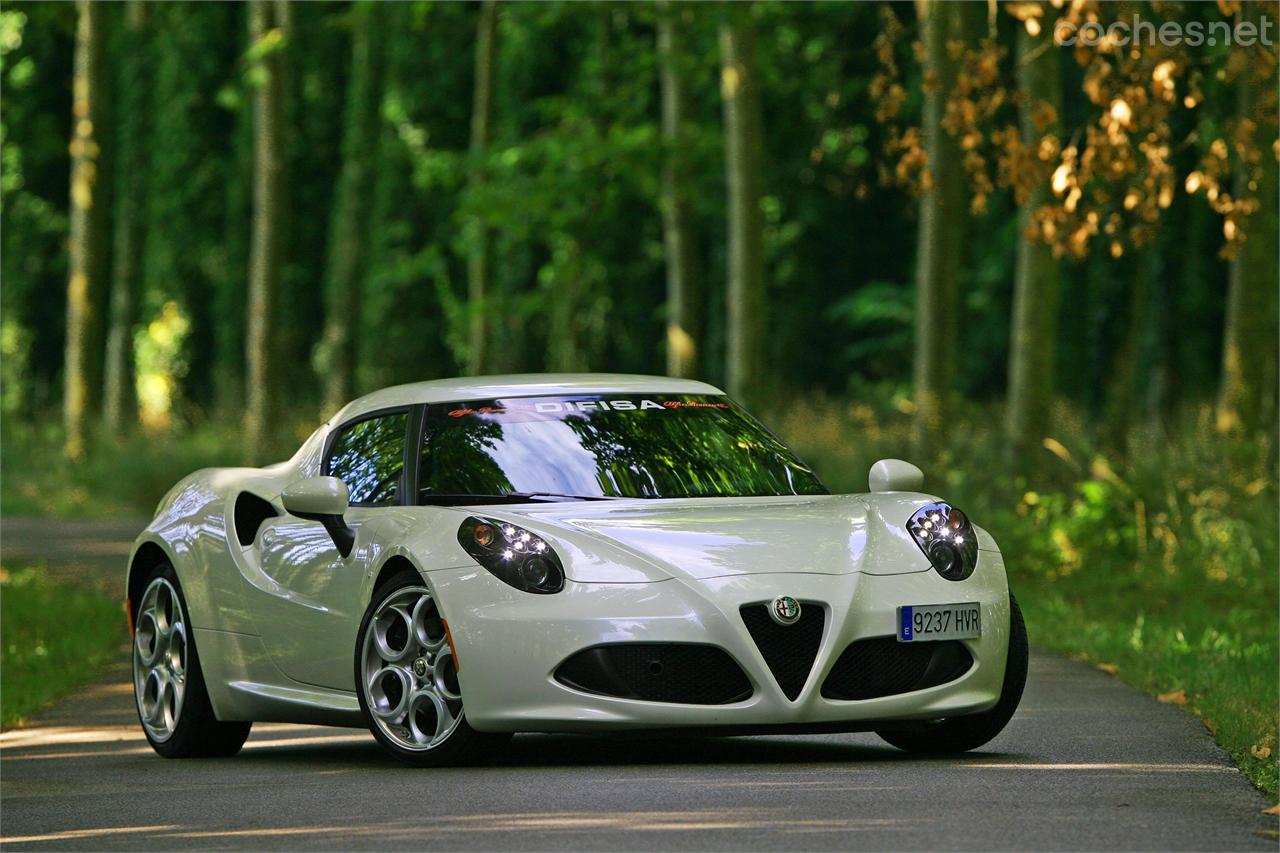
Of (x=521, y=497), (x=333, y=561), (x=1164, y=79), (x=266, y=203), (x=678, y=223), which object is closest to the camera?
(x=521, y=497)

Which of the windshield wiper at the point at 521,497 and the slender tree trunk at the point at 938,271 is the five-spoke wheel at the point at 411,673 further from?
the slender tree trunk at the point at 938,271

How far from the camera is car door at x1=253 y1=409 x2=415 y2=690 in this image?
876 centimetres

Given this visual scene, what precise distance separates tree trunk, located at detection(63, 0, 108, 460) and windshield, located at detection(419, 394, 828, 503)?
2496 cm

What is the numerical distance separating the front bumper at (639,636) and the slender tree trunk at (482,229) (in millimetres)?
24567

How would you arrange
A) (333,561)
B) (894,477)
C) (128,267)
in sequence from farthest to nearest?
(128,267) → (894,477) → (333,561)

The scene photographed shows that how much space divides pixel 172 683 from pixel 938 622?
3.45 metres

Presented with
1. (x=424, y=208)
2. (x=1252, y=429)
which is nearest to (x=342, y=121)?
(x=424, y=208)

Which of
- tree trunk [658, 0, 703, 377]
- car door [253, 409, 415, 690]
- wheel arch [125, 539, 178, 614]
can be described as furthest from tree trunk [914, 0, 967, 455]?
car door [253, 409, 415, 690]

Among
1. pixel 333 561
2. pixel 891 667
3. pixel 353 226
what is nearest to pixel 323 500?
pixel 333 561

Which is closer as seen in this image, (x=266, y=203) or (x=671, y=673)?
(x=671, y=673)

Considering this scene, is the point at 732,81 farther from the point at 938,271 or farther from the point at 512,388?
the point at 512,388

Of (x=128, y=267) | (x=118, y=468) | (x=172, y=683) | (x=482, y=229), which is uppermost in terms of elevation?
(x=172, y=683)

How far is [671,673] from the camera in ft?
26.1

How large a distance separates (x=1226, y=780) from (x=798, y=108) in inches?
1292
